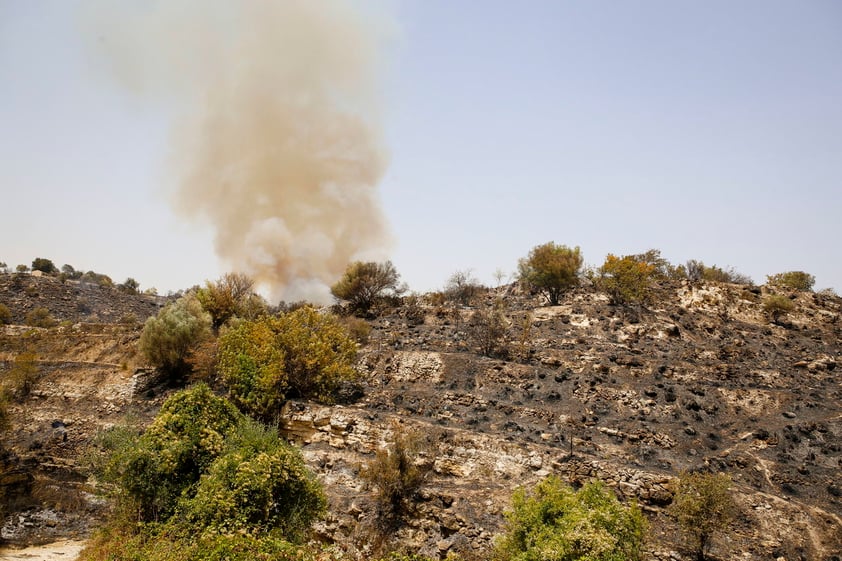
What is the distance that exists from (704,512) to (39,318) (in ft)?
157

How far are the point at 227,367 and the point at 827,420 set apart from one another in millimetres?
27074

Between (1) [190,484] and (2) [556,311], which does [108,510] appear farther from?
(2) [556,311]

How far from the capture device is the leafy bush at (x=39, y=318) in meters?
38.6

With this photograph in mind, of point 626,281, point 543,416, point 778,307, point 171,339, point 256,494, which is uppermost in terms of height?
point 626,281

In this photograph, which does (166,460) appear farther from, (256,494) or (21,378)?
(21,378)

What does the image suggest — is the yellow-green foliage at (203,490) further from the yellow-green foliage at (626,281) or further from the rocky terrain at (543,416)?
the yellow-green foliage at (626,281)

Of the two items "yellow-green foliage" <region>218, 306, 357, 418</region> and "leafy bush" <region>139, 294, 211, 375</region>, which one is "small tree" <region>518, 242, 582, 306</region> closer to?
"yellow-green foliage" <region>218, 306, 357, 418</region>

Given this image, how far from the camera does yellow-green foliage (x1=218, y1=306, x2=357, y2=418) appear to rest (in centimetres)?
2250

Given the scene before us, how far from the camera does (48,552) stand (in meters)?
17.4

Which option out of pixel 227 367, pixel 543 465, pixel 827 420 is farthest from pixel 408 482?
pixel 827 420

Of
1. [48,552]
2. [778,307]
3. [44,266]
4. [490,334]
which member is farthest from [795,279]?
[44,266]

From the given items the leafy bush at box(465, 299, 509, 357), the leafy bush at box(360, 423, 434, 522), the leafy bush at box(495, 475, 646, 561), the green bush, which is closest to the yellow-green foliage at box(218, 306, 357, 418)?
the leafy bush at box(360, 423, 434, 522)

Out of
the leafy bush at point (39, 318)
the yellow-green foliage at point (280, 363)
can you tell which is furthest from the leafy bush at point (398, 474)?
the leafy bush at point (39, 318)

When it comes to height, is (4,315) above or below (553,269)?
below
